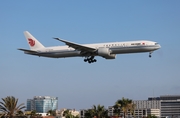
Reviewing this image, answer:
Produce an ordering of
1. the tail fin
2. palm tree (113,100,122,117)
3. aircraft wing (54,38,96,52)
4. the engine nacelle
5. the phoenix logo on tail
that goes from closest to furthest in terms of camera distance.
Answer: the engine nacelle, aircraft wing (54,38,96,52), the tail fin, the phoenix logo on tail, palm tree (113,100,122,117)

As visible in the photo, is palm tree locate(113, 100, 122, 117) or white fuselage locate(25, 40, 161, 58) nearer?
white fuselage locate(25, 40, 161, 58)

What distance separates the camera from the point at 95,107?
95.6 m

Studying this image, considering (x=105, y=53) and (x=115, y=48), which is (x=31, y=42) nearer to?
(x=105, y=53)

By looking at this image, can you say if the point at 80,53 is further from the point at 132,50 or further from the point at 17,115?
the point at 17,115

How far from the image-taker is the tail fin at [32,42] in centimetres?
8251

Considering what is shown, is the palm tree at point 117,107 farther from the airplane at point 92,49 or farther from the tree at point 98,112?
the airplane at point 92,49

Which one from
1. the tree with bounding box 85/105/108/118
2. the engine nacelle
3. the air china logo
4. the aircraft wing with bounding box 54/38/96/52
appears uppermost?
the air china logo

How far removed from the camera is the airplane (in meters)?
68.8

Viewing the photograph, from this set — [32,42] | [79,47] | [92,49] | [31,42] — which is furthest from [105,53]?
[31,42]

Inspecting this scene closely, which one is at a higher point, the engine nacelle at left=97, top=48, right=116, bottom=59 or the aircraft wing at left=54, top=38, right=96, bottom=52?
the aircraft wing at left=54, top=38, right=96, bottom=52

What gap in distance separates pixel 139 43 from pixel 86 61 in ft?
42.8

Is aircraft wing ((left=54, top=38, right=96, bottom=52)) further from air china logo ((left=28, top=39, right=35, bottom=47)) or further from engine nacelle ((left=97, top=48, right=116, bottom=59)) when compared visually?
air china logo ((left=28, top=39, right=35, bottom=47))

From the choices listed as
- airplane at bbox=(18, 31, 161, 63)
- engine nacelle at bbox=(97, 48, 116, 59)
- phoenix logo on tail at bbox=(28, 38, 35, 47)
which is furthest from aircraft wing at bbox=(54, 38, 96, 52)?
phoenix logo on tail at bbox=(28, 38, 35, 47)

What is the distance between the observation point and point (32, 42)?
84938 millimetres
